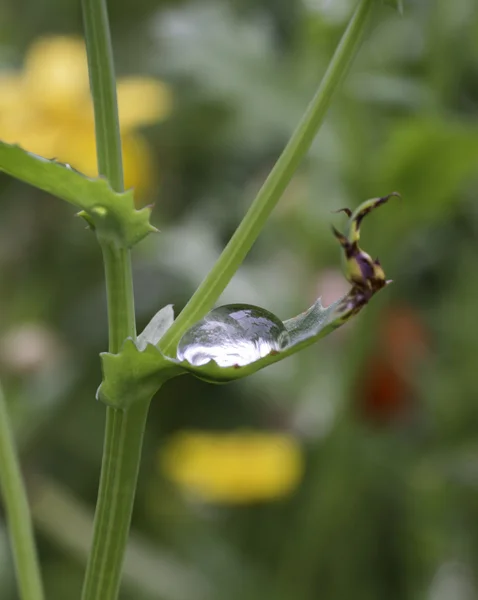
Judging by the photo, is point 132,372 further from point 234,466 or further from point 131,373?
point 234,466

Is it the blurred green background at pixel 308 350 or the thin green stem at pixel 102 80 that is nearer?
the thin green stem at pixel 102 80

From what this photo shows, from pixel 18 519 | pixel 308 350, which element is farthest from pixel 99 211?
pixel 308 350

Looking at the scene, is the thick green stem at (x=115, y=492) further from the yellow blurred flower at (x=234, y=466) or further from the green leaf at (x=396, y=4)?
the yellow blurred flower at (x=234, y=466)

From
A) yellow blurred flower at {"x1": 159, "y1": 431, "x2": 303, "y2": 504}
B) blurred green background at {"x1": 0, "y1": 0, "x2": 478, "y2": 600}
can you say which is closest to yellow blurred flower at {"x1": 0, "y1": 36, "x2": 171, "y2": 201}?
blurred green background at {"x1": 0, "y1": 0, "x2": 478, "y2": 600}

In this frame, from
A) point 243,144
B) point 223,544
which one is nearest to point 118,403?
point 223,544

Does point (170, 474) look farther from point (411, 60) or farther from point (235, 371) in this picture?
point (235, 371)

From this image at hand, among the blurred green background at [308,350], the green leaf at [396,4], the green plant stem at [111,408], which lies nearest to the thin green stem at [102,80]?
the green plant stem at [111,408]
